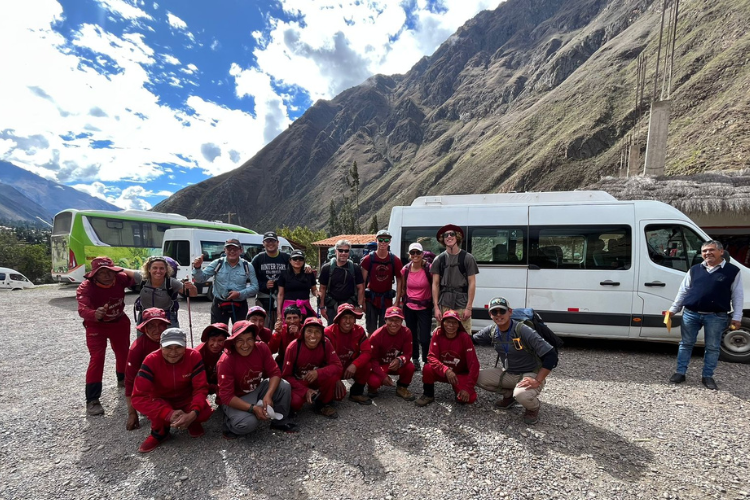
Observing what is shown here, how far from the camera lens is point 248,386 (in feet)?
11.4

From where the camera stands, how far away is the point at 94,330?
396 cm

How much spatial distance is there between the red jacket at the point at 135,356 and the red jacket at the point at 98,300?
64 cm

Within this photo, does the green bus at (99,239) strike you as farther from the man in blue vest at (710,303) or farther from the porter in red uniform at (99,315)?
the man in blue vest at (710,303)

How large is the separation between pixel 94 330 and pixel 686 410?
6.91m

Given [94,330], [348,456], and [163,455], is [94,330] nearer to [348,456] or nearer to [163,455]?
[163,455]

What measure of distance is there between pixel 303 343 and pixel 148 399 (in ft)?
4.96

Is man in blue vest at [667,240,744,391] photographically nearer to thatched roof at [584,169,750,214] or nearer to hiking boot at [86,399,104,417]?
thatched roof at [584,169,750,214]

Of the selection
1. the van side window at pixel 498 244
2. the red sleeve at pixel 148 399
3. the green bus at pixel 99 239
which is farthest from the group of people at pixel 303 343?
the green bus at pixel 99 239

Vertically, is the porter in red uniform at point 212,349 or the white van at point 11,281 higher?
the porter in red uniform at point 212,349

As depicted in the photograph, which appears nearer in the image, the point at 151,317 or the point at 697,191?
the point at 151,317

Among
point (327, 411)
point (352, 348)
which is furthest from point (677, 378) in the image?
point (327, 411)

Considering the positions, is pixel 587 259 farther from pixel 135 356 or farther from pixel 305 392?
pixel 135 356

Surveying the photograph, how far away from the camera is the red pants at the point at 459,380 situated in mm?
3947

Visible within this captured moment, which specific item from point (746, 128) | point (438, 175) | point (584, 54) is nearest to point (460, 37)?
point (584, 54)
